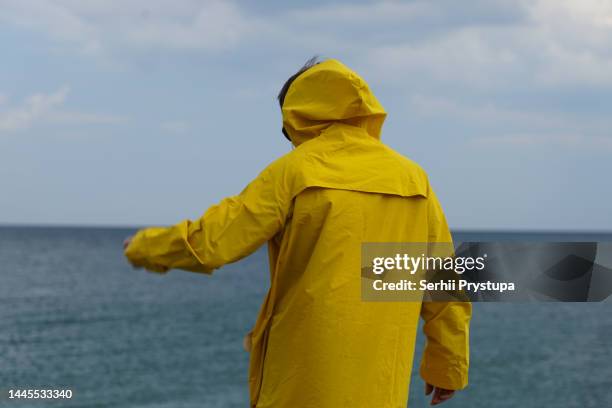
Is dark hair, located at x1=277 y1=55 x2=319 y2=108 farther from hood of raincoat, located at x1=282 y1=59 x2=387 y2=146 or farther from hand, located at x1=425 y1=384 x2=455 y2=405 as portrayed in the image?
hand, located at x1=425 y1=384 x2=455 y2=405

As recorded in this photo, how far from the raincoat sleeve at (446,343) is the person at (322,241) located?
285 millimetres

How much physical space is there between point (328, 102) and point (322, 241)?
495 millimetres

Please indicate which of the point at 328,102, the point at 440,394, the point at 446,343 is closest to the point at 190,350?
the point at 440,394

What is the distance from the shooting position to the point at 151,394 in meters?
19.0

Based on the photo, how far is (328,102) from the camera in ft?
8.16

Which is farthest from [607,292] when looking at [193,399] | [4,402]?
[4,402]

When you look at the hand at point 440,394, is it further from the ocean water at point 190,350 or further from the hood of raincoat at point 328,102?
the ocean water at point 190,350

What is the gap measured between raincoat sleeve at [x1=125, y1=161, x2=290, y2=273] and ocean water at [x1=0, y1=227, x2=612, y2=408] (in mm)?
16372

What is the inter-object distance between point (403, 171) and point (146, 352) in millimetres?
23606

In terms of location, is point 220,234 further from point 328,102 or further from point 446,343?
point 446,343

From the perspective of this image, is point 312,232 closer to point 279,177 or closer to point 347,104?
point 279,177

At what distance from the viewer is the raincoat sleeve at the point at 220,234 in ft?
7.40

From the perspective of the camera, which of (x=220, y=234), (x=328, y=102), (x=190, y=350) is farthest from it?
→ (x=190, y=350)

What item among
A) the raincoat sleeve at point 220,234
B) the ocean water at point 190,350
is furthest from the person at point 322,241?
the ocean water at point 190,350
